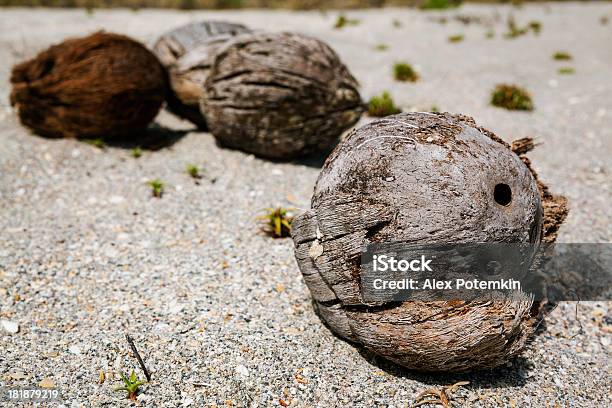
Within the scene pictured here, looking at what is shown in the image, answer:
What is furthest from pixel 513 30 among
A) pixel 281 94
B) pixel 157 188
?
pixel 157 188

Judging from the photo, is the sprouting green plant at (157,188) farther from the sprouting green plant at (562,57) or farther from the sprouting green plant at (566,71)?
the sprouting green plant at (562,57)

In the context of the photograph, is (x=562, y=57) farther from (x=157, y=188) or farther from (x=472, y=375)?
(x=472, y=375)

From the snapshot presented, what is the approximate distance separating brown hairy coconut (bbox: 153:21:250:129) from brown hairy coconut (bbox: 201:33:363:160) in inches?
36.5

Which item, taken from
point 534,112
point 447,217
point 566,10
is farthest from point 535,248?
point 566,10

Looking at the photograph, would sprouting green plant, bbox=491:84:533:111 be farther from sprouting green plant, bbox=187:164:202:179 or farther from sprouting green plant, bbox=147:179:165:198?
sprouting green plant, bbox=147:179:165:198

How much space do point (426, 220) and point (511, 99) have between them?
7470 millimetres

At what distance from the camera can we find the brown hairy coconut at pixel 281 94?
5.90 m

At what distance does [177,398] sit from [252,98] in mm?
3959

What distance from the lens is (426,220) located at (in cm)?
294

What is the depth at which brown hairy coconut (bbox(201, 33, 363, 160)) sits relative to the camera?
232 inches

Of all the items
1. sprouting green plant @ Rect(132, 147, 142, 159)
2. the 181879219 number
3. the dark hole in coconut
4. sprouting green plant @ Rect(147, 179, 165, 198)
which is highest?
the dark hole in coconut

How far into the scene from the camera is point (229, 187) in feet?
20.0

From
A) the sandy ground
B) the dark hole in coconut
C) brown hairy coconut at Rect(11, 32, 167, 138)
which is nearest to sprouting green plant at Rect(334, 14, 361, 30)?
the sandy ground

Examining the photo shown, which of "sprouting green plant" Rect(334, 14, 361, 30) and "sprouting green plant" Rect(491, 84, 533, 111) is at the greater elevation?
"sprouting green plant" Rect(491, 84, 533, 111)
